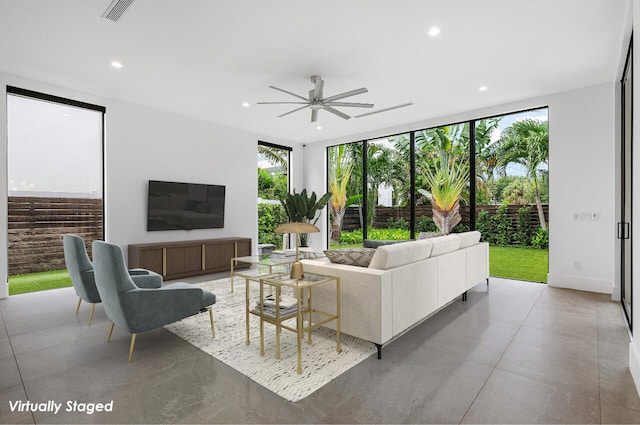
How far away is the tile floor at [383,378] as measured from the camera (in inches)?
72.7

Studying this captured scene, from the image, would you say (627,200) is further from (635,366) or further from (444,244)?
(635,366)

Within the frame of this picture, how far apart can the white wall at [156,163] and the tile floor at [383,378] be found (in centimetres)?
227

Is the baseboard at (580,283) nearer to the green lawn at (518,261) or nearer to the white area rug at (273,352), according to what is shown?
the green lawn at (518,261)

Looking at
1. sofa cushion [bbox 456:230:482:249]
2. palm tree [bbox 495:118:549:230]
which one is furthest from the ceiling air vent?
palm tree [bbox 495:118:549:230]

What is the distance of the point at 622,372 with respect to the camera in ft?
7.59

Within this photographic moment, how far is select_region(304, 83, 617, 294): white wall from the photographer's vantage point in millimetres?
4520

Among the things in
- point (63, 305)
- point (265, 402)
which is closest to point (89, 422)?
point (265, 402)

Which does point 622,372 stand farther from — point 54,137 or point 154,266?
point 54,137

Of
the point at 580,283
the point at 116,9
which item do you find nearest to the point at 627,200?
the point at 580,283

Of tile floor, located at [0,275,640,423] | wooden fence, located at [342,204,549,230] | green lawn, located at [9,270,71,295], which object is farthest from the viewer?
wooden fence, located at [342,204,549,230]

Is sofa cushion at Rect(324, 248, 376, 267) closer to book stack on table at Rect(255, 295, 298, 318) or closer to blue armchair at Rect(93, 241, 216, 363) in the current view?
book stack on table at Rect(255, 295, 298, 318)

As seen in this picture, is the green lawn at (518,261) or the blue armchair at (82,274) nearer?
the blue armchair at (82,274)

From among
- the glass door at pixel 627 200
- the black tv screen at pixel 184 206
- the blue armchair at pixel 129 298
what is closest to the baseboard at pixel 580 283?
the glass door at pixel 627 200

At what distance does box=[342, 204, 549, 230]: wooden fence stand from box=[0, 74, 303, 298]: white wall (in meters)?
2.39
